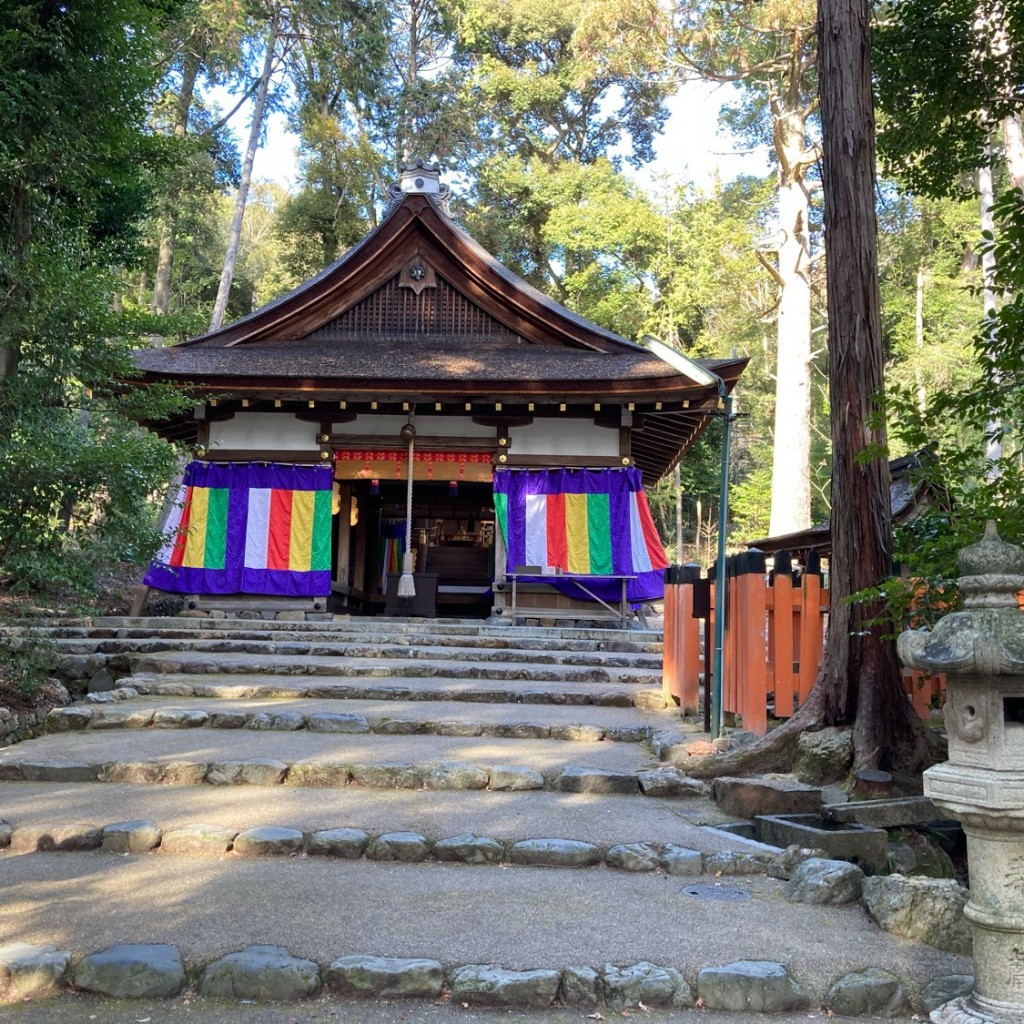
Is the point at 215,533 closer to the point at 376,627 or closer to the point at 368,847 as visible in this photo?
the point at 376,627

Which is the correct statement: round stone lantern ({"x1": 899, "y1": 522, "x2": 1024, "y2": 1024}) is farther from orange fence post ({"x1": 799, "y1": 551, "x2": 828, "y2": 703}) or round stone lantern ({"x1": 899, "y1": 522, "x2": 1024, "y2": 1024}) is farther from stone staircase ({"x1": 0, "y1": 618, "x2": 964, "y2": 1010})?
orange fence post ({"x1": 799, "y1": 551, "x2": 828, "y2": 703})

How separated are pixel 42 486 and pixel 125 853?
3.11m

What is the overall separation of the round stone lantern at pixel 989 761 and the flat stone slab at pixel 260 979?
1.94 meters

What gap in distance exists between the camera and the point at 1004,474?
4270 millimetres

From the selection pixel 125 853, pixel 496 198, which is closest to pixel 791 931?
pixel 125 853

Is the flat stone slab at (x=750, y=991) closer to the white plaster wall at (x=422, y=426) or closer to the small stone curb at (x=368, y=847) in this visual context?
the small stone curb at (x=368, y=847)

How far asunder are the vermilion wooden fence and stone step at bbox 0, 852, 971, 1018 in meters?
2.07

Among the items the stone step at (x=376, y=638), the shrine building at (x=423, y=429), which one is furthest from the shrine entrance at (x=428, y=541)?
the stone step at (x=376, y=638)

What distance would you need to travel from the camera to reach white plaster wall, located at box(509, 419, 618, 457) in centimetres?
1279

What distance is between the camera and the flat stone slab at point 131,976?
271 centimetres

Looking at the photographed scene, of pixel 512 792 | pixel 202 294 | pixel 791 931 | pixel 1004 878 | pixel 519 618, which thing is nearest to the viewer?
pixel 1004 878

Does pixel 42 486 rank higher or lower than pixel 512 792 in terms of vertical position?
higher

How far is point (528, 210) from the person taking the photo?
2719 cm

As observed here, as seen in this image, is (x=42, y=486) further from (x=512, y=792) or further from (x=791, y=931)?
(x=791, y=931)
